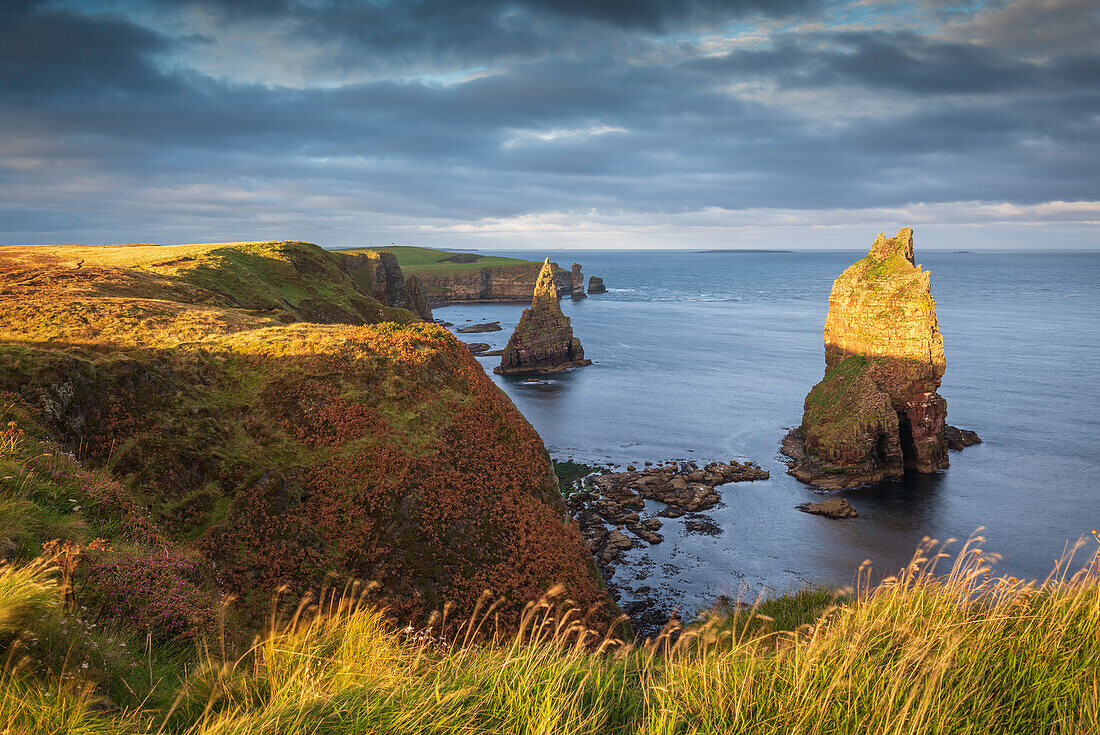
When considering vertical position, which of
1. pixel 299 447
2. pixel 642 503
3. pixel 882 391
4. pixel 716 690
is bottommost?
pixel 642 503

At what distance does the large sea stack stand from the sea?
2706 millimetres

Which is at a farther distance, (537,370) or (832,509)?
(537,370)

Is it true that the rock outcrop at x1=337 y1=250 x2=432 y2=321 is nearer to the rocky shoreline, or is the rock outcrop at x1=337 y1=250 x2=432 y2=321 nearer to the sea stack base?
A: the sea stack base

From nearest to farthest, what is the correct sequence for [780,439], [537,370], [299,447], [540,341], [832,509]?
[299,447], [832,509], [780,439], [537,370], [540,341]

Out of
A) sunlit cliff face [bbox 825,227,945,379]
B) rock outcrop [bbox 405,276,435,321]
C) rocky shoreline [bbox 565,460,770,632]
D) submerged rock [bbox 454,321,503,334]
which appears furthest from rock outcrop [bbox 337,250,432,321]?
sunlit cliff face [bbox 825,227,945,379]

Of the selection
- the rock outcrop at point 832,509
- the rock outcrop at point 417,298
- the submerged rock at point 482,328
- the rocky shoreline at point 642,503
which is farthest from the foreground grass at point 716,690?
the submerged rock at point 482,328

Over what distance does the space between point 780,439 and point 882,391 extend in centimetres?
1419

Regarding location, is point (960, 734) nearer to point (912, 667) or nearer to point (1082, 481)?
point (912, 667)

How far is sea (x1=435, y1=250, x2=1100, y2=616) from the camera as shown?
4557 centimetres

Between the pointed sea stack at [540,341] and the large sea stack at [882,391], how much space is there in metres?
61.1

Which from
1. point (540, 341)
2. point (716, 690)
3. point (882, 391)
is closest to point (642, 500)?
point (882, 391)

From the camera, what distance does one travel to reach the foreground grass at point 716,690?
5.82 metres

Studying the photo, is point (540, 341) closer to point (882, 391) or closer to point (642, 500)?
point (642, 500)

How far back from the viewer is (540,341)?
12306 cm
